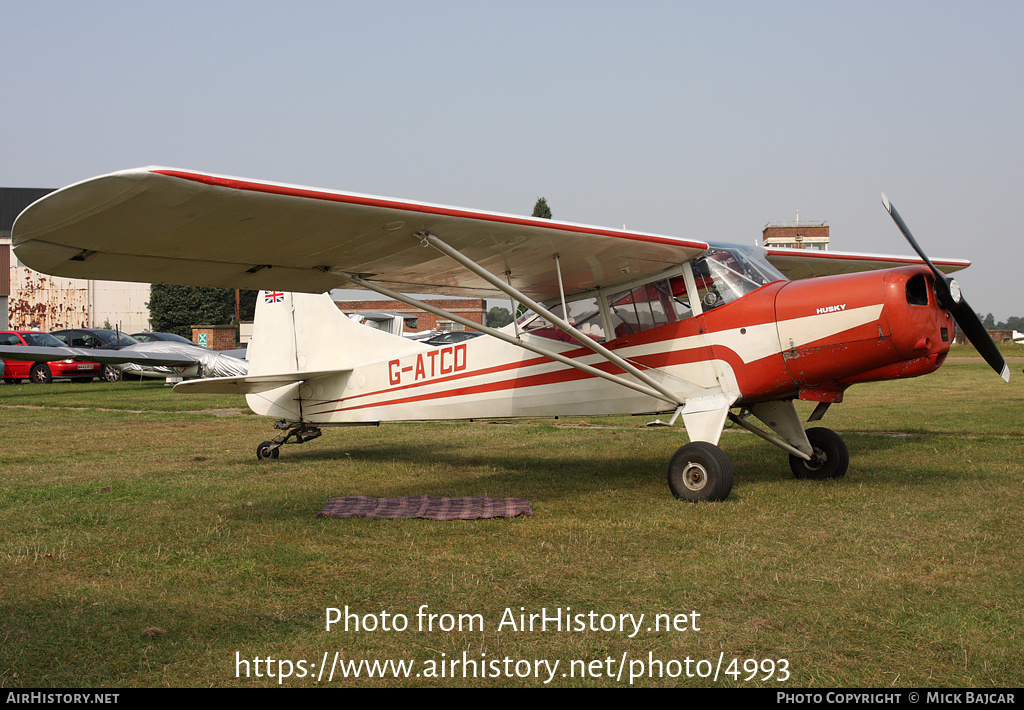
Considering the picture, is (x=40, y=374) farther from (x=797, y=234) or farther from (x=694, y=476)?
(x=797, y=234)

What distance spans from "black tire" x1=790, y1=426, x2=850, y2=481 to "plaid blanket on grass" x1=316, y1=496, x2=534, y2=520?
116 inches

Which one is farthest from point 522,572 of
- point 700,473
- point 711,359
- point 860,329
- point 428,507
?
point 860,329

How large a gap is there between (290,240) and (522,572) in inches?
122

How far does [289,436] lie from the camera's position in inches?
396

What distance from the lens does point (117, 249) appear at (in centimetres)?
560

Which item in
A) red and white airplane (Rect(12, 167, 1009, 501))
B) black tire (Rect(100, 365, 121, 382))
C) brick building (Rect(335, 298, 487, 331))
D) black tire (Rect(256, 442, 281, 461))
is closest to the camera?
red and white airplane (Rect(12, 167, 1009, 501))

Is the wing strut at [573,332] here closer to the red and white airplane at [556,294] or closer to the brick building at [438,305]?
the red and white airplane at [556,294]

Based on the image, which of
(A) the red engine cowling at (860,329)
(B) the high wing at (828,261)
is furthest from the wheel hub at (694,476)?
(B) the high wing at (828,261)

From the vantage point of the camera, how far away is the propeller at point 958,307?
647cm

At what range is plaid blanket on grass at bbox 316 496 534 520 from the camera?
634cm

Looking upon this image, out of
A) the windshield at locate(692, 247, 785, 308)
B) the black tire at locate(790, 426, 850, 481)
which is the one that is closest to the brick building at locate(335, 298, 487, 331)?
the black tire at locate(790, 426, 850, 481)

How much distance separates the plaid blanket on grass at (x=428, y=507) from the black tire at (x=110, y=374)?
76.9ft

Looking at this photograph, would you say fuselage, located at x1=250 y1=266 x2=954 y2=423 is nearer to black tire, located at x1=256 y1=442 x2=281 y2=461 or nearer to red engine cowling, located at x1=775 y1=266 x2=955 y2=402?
red engine cowling, located at x1=775 y1=266 x2=955 y2=402

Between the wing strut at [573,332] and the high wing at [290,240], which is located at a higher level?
the high wing at [290,240]
